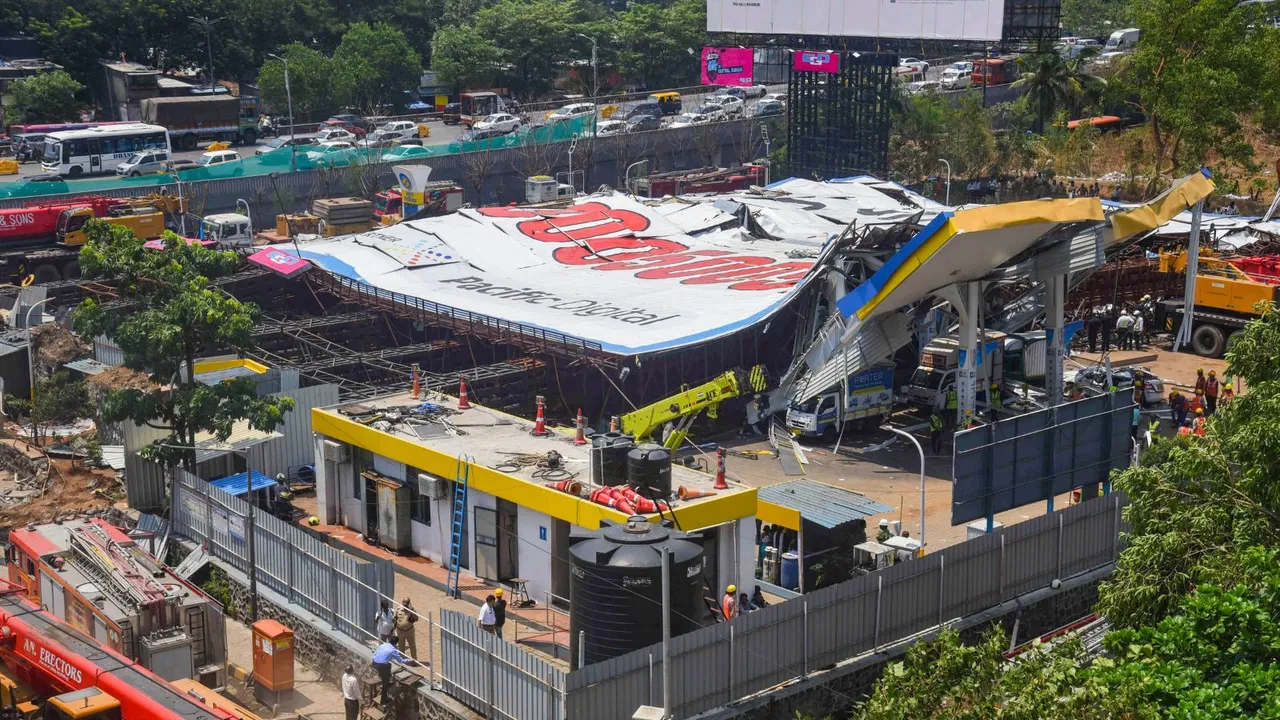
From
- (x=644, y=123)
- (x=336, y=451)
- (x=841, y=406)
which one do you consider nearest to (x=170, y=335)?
(x=336, y=451)

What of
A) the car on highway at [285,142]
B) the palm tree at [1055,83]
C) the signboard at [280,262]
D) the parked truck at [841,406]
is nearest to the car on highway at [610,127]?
the car on highway at [285,142]

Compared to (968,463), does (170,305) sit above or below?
above

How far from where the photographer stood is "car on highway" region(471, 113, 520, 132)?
300 feet

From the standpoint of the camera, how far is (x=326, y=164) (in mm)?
71000

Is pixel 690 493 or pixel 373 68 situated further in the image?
pixel 373 68

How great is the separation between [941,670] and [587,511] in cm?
1086

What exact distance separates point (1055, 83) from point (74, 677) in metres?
73.0

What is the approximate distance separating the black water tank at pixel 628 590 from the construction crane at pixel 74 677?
5027 mm

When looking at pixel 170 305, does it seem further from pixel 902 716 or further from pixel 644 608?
pixel 902 716

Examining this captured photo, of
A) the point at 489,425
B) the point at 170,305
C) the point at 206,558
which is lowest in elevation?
the point at 206,558

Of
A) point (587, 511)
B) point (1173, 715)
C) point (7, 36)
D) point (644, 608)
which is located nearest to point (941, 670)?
point (1173, 715)

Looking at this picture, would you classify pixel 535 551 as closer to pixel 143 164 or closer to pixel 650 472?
pixel 650 472

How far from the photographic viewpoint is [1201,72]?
65.6 m

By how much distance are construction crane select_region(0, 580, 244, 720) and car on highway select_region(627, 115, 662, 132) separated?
71.0m
